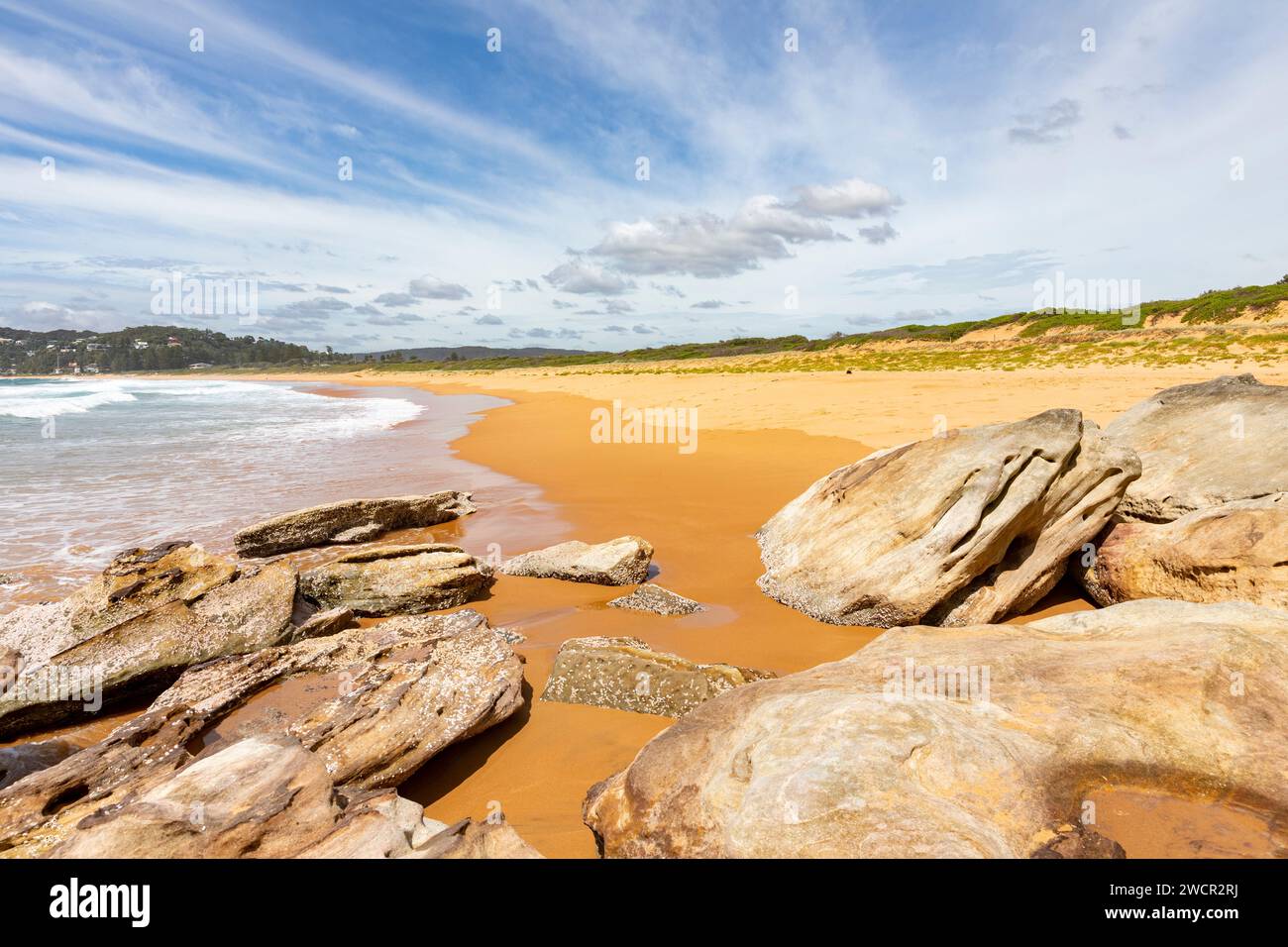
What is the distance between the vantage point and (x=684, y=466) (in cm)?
1515

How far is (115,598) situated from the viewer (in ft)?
20.2

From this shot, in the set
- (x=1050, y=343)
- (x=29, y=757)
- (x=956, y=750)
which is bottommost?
(x=29, y=757)

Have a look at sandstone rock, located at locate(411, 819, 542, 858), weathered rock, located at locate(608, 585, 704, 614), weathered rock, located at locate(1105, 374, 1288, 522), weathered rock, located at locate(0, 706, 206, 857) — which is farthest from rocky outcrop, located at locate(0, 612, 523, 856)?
weathered rock, located at locate(1105, 374, 1288, 522)

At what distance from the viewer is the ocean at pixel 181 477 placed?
9.77 m

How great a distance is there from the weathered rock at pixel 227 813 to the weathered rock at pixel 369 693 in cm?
55

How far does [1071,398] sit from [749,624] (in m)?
19.7

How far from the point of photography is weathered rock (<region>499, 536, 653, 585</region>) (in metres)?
7.82

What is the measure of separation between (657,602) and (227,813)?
15.2ft

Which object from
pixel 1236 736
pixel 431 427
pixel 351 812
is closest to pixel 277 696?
pixel 351 812

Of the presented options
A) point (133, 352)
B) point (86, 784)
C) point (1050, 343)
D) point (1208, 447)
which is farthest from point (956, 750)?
point (133, 352)

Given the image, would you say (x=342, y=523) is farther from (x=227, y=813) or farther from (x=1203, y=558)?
(x=1203, y=558)

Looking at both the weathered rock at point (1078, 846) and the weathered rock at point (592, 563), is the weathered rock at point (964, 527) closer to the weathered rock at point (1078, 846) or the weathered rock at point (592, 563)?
the weathered rock at point (592, 563)

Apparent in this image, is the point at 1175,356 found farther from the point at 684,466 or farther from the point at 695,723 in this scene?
the point at 695,723
